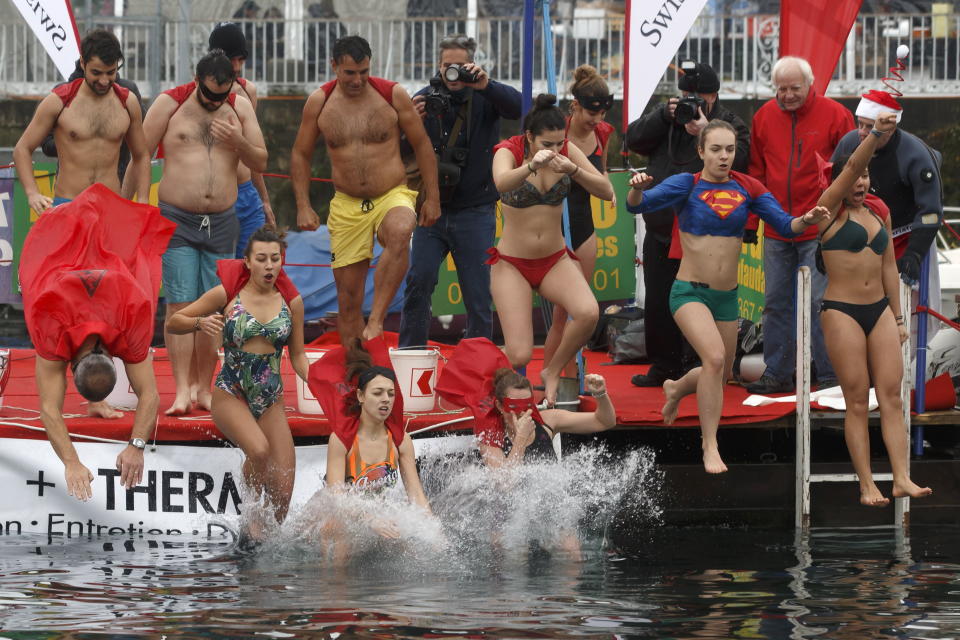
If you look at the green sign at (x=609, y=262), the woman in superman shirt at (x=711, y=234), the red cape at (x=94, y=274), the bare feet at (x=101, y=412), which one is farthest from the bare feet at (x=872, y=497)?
the bare feet at (x=101, y=412)

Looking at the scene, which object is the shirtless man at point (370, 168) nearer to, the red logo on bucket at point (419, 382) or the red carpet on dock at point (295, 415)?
the red logo on bucket at point (419, 382)

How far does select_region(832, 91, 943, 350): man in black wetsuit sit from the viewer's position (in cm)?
900

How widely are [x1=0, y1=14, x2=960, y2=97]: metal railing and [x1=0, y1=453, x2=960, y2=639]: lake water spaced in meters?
11.0

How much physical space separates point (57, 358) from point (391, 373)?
1.76 meters

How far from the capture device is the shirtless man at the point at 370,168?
9305mm

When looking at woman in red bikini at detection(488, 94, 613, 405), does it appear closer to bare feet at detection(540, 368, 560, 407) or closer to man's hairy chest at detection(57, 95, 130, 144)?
bare feet at detection(540, 368, 560, 407)

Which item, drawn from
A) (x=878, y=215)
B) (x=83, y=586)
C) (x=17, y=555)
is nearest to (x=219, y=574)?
(x=83, y=586)

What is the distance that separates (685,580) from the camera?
7.87 meters

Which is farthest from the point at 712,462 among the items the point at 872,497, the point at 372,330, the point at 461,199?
the point at 461,199

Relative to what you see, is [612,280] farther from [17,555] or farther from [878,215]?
[17,555]

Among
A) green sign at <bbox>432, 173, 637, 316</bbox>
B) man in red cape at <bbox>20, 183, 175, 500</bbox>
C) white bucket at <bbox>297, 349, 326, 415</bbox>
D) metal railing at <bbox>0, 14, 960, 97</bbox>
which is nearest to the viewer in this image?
man in red cape at <bbox>20, 183, 175, 500</bbox>

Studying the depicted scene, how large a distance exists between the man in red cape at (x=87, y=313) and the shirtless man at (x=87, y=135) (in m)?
0.76

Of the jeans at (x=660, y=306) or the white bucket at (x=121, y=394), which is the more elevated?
the jeans at (x=660, y=306)

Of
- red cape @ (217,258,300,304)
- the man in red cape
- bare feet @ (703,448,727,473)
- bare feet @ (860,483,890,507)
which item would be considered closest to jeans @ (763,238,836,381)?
bare feet @ (860,483,890,507)
